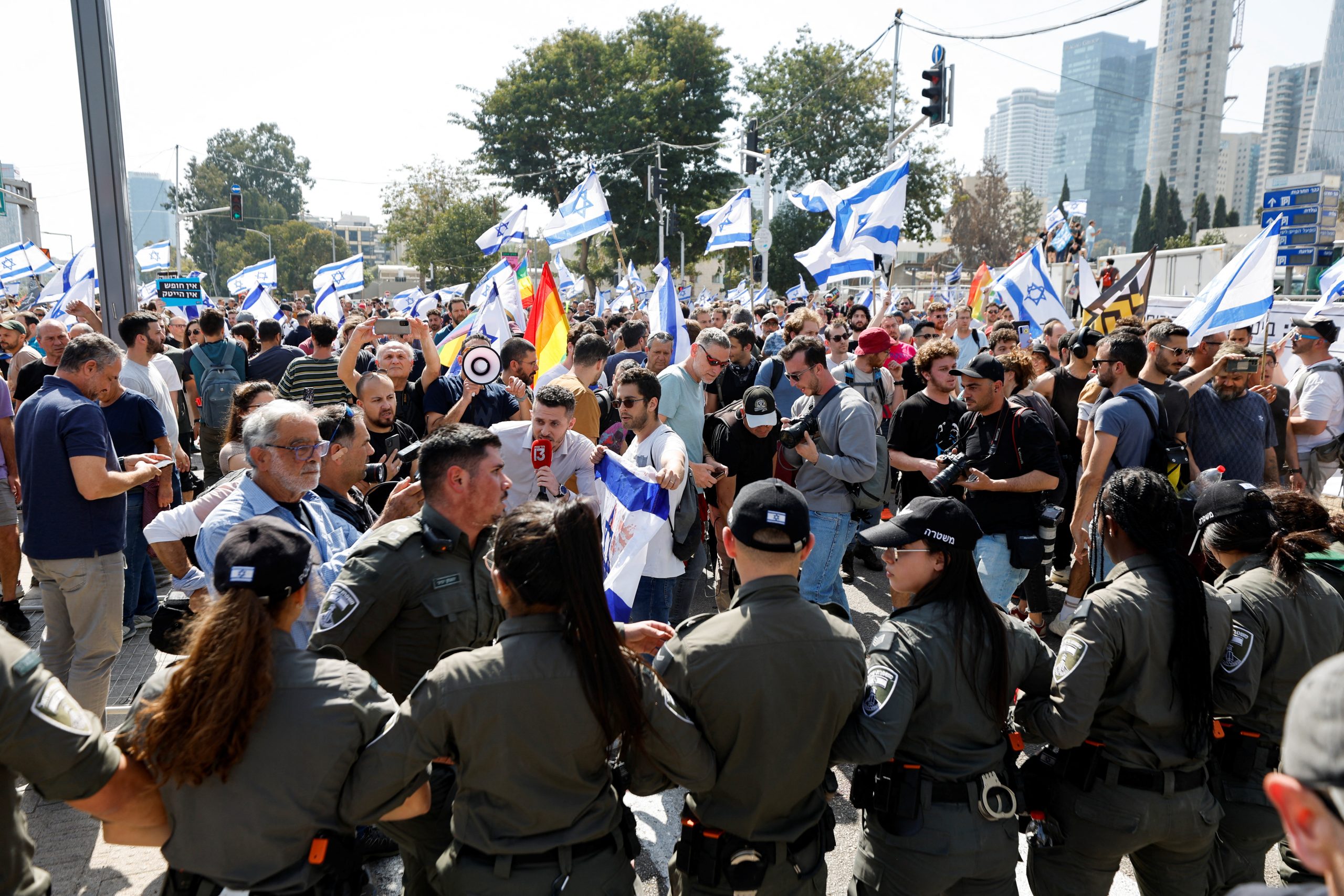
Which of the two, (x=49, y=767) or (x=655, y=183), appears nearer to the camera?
(x=49, y=767)

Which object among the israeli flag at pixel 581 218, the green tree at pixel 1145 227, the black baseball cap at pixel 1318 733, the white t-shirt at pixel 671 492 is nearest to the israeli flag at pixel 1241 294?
the white t-shirt at pixel 671 492

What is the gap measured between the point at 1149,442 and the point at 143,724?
560cm

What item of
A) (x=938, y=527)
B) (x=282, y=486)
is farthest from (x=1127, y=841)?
(x=282, y=486)

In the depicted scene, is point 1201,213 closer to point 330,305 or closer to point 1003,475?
point 330,305

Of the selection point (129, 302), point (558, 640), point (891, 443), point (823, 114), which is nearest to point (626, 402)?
point (891, 443)

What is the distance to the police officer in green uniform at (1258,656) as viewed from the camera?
9.80 feet

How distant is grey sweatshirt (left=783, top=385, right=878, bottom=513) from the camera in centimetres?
542

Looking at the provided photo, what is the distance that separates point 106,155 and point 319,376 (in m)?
2.35

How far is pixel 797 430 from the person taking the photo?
5.30 m

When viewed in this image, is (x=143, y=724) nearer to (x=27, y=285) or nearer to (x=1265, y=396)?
(x=1265, y=396)

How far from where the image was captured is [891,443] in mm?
6215

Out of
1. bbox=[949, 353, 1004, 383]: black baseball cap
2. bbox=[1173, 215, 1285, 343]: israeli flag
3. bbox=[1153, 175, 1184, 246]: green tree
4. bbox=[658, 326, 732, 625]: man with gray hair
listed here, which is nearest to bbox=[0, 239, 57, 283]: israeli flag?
bbox=[658, 326, 732, 625]: man with gray hair

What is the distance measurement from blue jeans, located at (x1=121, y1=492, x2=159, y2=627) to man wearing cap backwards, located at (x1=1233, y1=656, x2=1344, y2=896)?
675cm

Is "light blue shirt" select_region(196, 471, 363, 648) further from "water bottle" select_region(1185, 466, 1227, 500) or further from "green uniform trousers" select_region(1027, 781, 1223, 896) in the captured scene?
"water bottle" select_region(1185, 466, 1227, 500)
